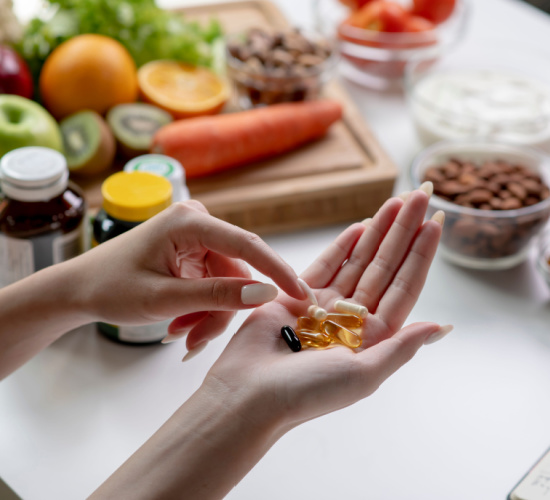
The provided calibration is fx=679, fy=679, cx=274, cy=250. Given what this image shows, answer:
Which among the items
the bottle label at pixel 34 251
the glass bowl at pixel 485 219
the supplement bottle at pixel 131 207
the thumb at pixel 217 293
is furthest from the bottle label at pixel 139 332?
the glass bowl at pixel 485 219

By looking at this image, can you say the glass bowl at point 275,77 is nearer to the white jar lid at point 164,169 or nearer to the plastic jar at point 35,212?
the white jar lid at point 164,169

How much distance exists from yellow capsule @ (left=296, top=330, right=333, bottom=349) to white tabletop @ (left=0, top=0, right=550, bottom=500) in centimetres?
19

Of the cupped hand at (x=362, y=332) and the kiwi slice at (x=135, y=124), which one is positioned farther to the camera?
the kiwi slice at (x=135, y=124)

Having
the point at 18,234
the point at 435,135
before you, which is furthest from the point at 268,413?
the point at 435,135

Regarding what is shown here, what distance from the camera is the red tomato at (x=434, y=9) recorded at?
177 centimetres

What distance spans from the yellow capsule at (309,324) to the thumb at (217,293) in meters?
0.10

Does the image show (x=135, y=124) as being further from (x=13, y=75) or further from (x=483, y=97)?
(x=483, y=97)

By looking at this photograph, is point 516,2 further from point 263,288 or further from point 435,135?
point 263,288

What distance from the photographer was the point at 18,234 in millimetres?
1063

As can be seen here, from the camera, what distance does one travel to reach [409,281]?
94 centimetres

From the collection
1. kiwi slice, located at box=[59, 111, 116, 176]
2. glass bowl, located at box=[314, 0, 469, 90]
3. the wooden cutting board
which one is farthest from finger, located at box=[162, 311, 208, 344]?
glass bowl, located at box=[314, 0, 469, 90]

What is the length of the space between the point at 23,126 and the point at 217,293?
0.67m

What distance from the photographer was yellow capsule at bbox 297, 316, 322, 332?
0.90m

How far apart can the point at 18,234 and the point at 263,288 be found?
470mm
